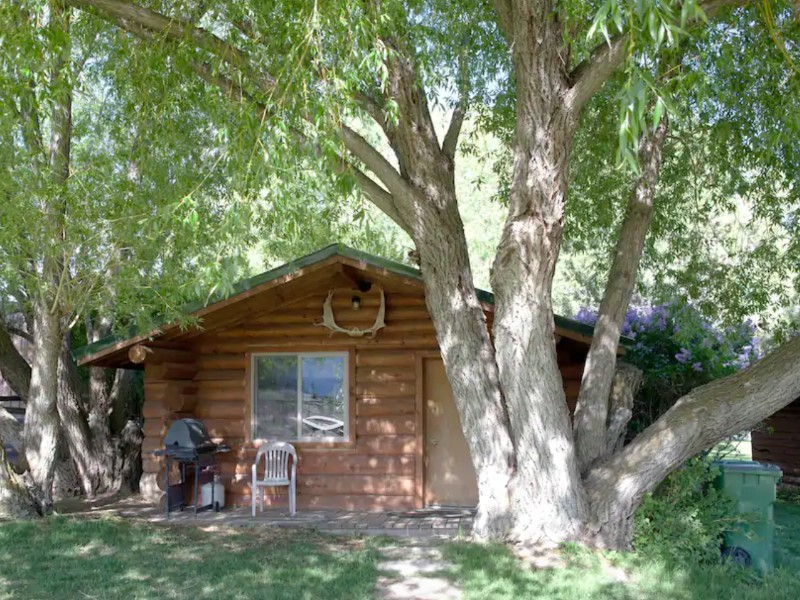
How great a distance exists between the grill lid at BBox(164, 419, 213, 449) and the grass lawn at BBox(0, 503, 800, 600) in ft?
6.35

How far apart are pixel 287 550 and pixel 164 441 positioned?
3.37 metres

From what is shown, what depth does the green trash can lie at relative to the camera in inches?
303

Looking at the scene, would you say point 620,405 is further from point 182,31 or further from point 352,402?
point 182,31

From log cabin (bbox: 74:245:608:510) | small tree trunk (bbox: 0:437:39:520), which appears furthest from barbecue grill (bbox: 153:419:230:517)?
small tree trunk (bbox: 0:437:39:520)

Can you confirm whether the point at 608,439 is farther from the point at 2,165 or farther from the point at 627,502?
the point at 2,165

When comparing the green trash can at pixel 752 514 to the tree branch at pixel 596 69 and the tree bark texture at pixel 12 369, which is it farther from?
the tree bark texture at pixel 12 369

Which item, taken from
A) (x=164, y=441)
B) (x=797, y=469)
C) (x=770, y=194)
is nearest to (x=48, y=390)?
(x=164, y=441)

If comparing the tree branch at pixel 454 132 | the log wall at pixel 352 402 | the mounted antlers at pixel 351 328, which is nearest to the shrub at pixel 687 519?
the log wall at pixel 352 402

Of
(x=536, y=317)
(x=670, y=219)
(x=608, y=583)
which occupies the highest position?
(x=670, y=219)

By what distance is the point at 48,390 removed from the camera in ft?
32.9

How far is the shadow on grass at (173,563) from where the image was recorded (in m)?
6.71

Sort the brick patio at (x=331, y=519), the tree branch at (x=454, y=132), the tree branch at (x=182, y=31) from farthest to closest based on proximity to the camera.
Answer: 1. the brick patio at (x=331, y=519)
2. the tree branch at (x=454, y=132)
3. the tree branch at (x=182, y=31)

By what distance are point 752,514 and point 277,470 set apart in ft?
20.0

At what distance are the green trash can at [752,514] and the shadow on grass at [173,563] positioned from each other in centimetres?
345
